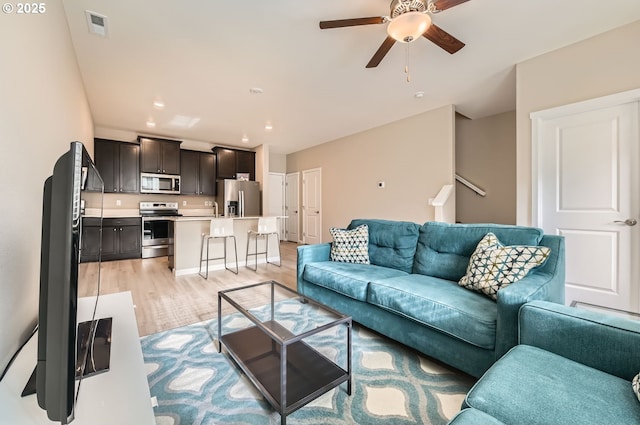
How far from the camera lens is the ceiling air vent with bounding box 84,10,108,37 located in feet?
7.15

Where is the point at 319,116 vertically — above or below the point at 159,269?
above

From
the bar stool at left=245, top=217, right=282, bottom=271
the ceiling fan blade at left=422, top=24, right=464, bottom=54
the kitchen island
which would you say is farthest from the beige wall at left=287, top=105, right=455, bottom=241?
the kitchen island

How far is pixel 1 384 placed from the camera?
0.80 metres

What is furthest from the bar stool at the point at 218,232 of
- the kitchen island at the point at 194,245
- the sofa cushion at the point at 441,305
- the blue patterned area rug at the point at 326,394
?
the sofa cushion at the point at 441,305

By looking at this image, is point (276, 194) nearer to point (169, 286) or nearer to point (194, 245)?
point (194, 245)

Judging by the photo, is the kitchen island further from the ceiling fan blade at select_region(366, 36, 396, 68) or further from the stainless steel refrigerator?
the ceiling fan blade at select_region(366, 36, 396, 68)

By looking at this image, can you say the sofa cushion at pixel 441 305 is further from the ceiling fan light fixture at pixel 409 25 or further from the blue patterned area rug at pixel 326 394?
the ceiling fan light fixture at pixel 409 25

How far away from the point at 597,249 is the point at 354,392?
2.85 metres

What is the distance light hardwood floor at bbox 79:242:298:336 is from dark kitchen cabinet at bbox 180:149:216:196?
67.9 inches

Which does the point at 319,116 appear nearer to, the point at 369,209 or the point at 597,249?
the point at 369,209

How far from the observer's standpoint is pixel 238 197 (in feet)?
20.8

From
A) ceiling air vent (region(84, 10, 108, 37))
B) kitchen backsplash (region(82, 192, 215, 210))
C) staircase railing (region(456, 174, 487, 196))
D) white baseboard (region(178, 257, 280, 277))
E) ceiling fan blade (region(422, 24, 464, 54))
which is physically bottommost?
white baseboard (region(178, 257, 280, 277))

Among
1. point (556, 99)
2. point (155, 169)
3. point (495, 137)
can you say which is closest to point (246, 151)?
point (155, 169)

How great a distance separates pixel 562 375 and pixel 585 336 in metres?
0.24
